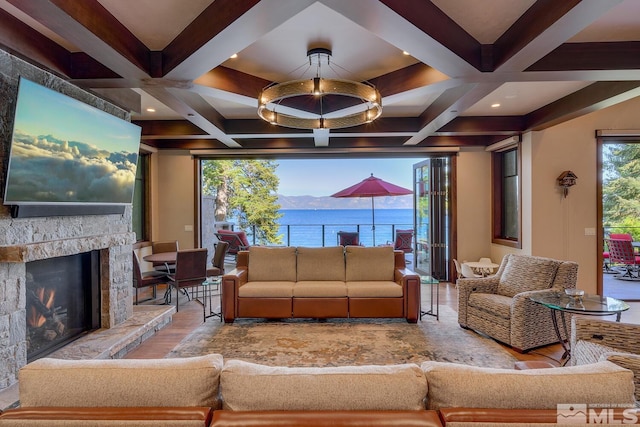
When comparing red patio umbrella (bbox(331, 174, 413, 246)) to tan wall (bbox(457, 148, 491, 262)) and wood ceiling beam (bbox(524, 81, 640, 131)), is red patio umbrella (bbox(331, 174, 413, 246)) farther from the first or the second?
wood ceiling beam (bbox(524, 81, 640, 131))

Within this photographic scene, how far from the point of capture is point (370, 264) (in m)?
4.53

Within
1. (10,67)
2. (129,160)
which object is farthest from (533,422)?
(129,160)

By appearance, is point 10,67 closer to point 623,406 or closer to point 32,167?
point 32,167

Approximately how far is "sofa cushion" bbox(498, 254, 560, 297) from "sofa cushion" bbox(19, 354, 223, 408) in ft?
11.6

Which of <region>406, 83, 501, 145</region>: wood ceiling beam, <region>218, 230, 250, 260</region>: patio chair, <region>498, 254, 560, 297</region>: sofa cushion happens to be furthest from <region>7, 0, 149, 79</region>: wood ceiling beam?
<region>218, 230, 250, 260</region>: patio chair

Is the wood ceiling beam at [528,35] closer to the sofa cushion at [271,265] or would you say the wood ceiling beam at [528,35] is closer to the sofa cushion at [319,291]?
the sofa cushion at [319,291]

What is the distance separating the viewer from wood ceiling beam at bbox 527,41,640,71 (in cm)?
275

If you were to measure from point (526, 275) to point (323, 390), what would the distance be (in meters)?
3.37

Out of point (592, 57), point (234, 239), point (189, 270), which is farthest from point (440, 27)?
point (234, 239)

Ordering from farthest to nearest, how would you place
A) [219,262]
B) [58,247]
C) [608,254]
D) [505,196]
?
[608,254], [505,196], [219,262], [58,247]

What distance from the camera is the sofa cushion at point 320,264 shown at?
14.9ft

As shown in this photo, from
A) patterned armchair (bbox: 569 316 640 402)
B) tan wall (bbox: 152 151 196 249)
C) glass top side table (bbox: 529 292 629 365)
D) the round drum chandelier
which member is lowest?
glass top side table (bbox: 529 292 629 365)

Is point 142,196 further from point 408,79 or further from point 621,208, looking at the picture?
point 621,208

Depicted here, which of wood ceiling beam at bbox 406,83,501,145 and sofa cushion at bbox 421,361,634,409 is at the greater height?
wood ceiling beam at bbox 406,83,501,145
